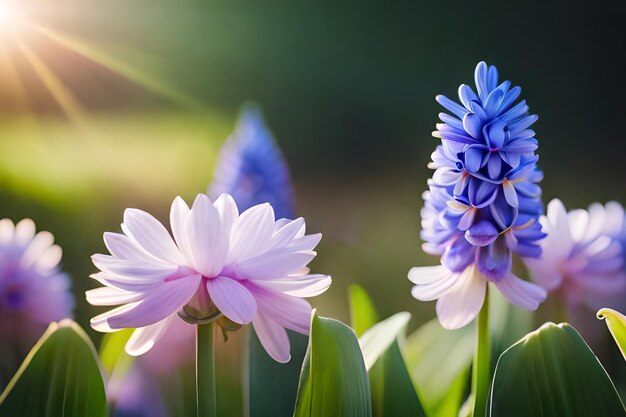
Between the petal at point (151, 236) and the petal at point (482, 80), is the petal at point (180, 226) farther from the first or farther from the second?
the petal at point (482, 80)

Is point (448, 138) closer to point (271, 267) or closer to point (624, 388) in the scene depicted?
point (271, 267)

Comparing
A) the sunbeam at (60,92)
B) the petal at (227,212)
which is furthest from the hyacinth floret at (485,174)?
the sunbeam at (60,92)

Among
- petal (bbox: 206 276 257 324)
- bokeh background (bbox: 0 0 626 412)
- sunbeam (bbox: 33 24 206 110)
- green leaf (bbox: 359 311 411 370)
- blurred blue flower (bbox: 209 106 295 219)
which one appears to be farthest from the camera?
sunbeam (bbox: 33 24 206 110)

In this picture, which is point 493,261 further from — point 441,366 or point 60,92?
point 60,92

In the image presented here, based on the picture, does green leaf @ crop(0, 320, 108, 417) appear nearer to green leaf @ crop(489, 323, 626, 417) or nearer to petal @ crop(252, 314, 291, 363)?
petal @ crop(252, 314, 291, 363)

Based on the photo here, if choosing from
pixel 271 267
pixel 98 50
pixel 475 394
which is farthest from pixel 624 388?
pixel 98 50

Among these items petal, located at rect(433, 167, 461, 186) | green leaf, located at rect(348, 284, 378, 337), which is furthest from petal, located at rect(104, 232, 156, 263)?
green leaf, located at rect(348, 284, 378, 337)
